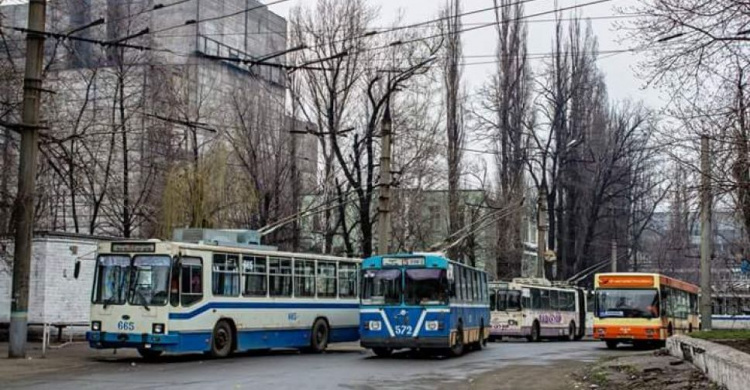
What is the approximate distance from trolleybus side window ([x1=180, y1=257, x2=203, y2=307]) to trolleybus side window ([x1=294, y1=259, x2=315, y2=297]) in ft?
14.4

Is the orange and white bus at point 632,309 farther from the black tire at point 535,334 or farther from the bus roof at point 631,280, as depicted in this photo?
the black tire at point 535,334

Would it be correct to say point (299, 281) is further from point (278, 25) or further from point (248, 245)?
point (278, 25)

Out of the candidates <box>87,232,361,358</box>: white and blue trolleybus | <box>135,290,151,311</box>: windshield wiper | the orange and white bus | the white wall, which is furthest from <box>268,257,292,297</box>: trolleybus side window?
the orange and white bus

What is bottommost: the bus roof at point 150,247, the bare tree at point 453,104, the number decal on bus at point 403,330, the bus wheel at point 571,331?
the bus wheel at point 571,331

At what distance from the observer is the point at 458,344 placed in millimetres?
24281

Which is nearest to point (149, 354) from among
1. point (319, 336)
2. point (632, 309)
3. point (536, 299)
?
point (319, 336)

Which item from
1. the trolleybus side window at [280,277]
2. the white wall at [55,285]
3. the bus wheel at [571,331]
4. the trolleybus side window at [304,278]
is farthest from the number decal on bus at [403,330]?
the bus wheel at [571,331]

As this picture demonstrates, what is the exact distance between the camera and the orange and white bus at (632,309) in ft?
102

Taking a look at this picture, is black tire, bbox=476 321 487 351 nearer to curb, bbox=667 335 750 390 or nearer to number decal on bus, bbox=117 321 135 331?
curb, bbox=667 335 750 390

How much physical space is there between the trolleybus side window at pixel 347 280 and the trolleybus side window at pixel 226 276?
18.1 ft

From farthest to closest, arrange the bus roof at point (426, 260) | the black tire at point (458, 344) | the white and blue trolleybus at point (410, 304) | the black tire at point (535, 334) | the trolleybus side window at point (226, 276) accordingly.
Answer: the black tire at point (535, 334)
the black tire at point (458, 344)
the bus roof at point (426, 260)
the white and blue trolleybus at point (410, 304)
the trolleybus side window at point (226, 276)

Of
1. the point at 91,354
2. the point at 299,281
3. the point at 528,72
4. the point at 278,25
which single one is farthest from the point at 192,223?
the point at 528,72

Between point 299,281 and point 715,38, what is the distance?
14159 mm

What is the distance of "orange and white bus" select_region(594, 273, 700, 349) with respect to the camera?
102 ft
